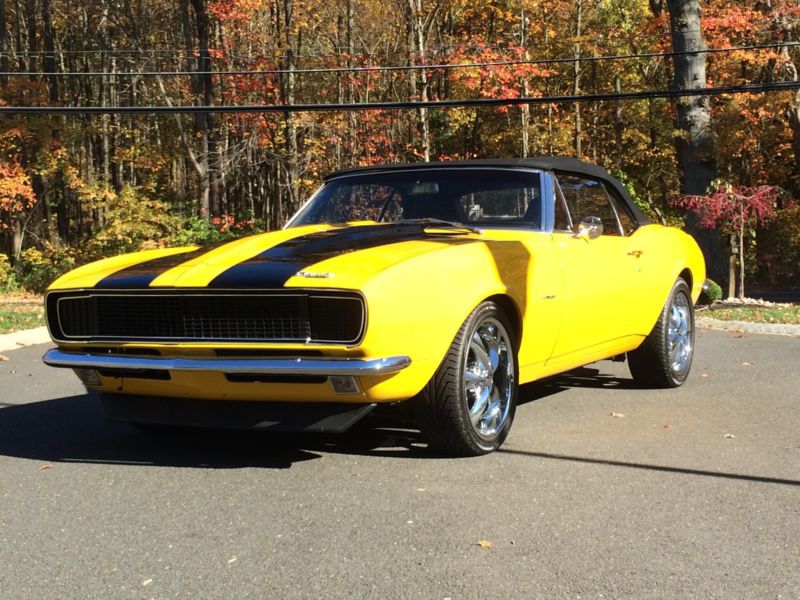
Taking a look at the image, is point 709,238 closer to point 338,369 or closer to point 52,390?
point 52,390

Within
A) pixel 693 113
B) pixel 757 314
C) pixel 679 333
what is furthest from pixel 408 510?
pixel 693 113

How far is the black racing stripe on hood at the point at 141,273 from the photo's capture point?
4609 millimetres

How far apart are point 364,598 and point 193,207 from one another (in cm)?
3309

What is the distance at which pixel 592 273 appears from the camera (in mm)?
5824

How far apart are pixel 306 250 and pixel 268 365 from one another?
0.81m

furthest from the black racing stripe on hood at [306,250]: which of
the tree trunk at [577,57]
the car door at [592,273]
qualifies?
the tree trunk at [577,57]

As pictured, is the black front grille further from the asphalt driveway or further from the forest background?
the forest background

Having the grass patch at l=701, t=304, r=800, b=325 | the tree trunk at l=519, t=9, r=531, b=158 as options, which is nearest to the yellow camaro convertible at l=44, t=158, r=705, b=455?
the grass patch at l=701, t=304, r=800, b=325

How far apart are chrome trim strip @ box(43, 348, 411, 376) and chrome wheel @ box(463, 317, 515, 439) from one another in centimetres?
63

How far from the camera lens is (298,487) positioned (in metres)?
4.25

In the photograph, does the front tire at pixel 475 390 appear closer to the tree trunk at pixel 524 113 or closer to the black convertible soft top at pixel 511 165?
the black convertible soft top at pixel 511 165

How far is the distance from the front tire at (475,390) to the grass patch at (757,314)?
8.38 meters

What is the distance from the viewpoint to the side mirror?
5.71 meters

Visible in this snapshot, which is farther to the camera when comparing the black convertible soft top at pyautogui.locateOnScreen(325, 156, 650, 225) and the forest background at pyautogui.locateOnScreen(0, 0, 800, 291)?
the forest background at pyautogui.locateOnScreen(0, 0, 800, 291)
